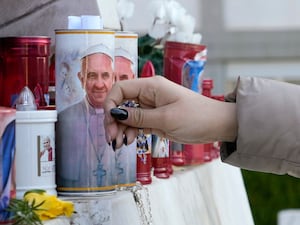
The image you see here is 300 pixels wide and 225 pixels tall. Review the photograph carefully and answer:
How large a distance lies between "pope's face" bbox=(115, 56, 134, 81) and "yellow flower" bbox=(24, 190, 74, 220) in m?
0.42

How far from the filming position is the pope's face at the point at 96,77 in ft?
7.32

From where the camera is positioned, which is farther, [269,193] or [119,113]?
[269,193]

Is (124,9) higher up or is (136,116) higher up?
(124,9)

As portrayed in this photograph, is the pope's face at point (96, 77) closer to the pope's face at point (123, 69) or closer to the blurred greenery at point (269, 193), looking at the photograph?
the pope's face at point (123, 69)

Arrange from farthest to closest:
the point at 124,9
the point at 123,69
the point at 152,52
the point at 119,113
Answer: the point at 152,52 → the point at 124,9 → the point at 123,69 → the point at 119,113

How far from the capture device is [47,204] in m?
2.06

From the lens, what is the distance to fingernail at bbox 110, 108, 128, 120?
217cm

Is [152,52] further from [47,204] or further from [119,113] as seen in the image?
[47,204]

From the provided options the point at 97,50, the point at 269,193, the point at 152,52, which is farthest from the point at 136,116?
the point at 269,193

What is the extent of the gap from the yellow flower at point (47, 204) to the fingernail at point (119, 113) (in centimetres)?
20

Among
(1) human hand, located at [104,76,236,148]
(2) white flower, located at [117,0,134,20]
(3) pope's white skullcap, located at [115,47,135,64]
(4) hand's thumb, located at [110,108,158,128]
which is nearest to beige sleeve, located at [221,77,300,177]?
(1) human hand, located at [104,76,236,148]

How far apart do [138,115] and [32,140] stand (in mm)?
227

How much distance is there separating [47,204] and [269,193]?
186 inches

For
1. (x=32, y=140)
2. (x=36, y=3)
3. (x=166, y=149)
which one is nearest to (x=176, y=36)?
(x=166, y=149)
